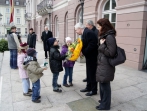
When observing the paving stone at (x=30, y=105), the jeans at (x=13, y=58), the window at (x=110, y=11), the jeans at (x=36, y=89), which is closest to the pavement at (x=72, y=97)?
the paving stone at (x=30, y=105)

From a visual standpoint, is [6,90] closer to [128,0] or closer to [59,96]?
[59,96]

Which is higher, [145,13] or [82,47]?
[145,13]

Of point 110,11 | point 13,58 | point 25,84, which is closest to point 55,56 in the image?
point 25,84

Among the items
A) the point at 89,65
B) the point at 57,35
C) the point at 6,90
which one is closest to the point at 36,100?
the point at 6,90

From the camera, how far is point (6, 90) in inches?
164

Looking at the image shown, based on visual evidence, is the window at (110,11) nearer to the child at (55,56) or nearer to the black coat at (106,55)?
the child at (55,56)

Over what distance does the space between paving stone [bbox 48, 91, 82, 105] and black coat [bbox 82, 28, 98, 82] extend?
58cm

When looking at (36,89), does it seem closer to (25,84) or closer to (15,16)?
(25,84)

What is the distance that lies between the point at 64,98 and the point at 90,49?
137 centimetres

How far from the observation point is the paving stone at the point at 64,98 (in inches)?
138

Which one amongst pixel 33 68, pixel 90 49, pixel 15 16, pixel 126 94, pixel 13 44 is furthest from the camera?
pixel 15 16

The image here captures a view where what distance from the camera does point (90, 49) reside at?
3.41 m

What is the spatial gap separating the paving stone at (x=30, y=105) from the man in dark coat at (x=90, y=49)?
1.08 metres

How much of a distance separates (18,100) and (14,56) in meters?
3.29
